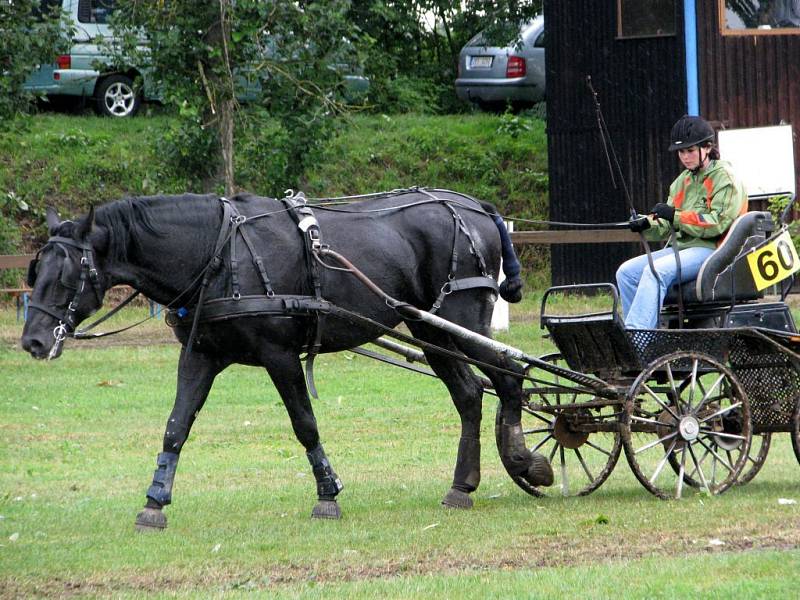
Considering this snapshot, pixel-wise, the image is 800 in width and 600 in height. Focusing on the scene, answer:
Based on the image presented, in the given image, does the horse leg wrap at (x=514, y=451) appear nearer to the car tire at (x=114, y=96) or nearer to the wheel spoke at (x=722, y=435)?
the wheel spoke at (x=722, y=435)

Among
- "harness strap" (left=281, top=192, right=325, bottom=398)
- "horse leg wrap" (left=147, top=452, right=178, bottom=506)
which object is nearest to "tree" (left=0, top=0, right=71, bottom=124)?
"harness strap" (left=281, top=192, right=325, bottom=398)

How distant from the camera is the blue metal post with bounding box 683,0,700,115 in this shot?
2012 centimetres

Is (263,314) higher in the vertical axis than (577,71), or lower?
lower

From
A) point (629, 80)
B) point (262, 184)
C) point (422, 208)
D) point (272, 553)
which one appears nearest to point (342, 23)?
point (262, 184)

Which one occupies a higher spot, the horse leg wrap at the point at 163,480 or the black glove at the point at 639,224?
the black glove at the point at 639,224

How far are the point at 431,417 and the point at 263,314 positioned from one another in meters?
5.26

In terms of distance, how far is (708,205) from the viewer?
29.7ft

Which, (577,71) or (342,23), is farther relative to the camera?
(577,71)

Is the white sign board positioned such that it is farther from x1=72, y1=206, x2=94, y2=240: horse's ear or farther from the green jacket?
x1=72, y1=206, x2=94, y2=240: horse's ear

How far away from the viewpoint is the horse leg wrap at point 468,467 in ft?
29.6

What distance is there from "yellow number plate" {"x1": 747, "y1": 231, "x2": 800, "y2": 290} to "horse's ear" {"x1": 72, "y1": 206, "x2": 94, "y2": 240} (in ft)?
13.4

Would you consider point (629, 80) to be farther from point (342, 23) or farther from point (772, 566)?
point (772, 566)

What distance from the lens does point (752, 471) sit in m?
9.37

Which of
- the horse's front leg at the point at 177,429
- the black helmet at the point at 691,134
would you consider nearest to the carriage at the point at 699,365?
the black helmet at the point at 691,134
